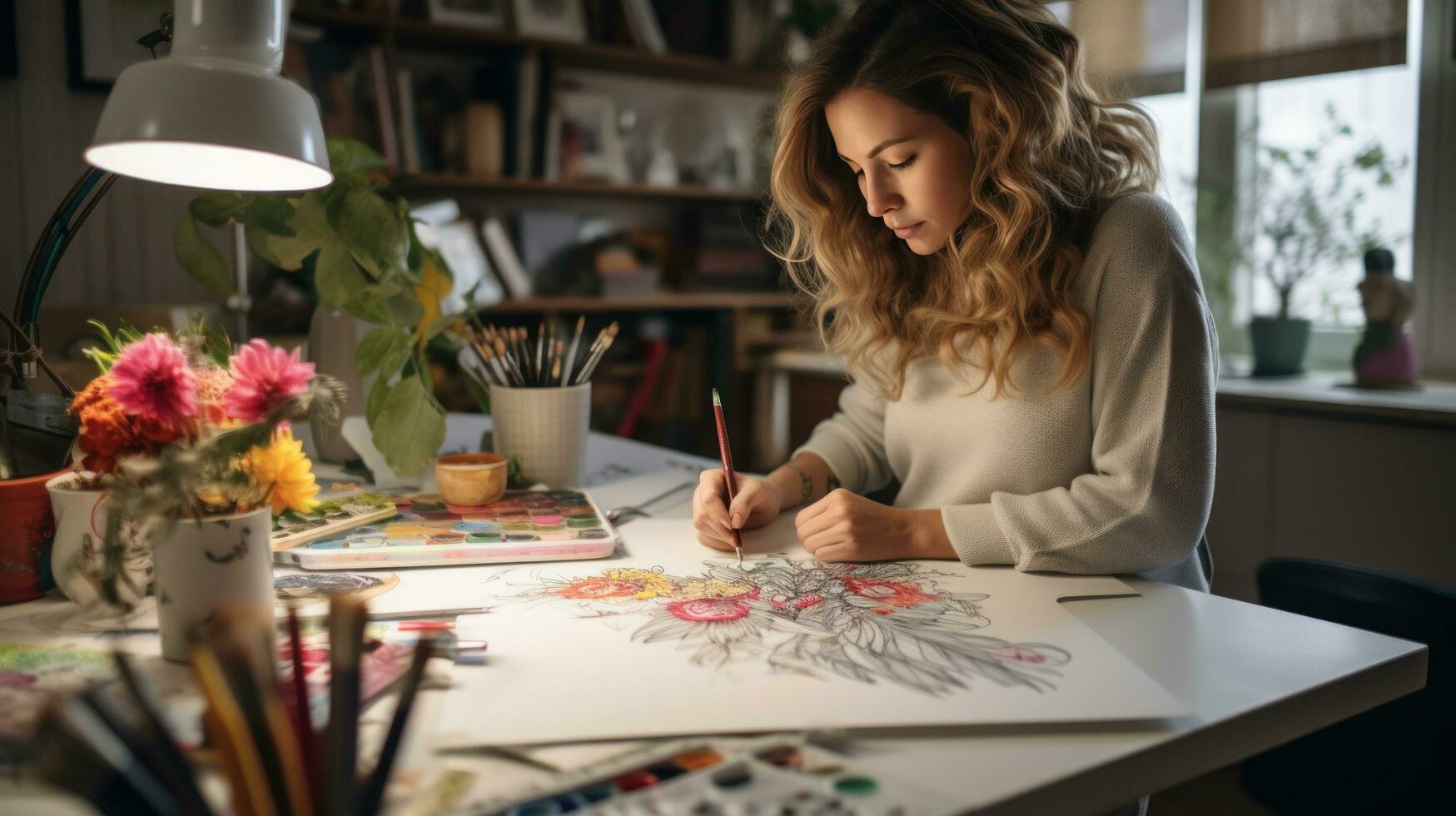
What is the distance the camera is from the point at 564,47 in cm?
292

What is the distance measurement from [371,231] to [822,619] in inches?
29.3

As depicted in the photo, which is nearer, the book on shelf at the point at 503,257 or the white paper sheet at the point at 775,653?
the white paper sheet at the point at 775,653

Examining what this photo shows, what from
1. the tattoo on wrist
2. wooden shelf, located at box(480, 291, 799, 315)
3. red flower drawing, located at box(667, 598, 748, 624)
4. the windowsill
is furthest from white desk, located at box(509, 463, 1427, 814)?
wooden shelf, located at box(480, 291, 799, 315)

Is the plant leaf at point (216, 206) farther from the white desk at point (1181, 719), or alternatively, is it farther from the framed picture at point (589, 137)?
the framed picture at point (589, 137)

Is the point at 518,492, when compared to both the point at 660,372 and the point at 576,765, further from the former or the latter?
the point at 660,372

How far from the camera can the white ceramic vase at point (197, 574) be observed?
0.72m

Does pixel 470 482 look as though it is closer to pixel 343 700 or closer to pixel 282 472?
pixel 282 472

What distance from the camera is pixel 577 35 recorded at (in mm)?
3018

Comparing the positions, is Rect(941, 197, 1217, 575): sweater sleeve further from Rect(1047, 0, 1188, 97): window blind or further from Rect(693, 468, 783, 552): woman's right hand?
Rect(1047, 0, 1188, 97): window blind

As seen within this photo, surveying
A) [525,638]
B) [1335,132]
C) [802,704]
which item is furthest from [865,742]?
[1335,132]

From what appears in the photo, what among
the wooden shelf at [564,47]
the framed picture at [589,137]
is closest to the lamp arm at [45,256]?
the wooden shelf at [564,47]

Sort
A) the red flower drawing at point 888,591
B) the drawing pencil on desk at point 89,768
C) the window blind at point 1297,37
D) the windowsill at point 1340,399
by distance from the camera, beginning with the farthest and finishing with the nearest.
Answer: the window blind at point 1297,37
the windowsill at point 1340,399
the red flower drawing at point 888,591
the drawing pencil on desk at point 89,768

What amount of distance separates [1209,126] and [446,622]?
2705mm

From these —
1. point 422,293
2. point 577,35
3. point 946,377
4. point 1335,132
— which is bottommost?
point 946,377
